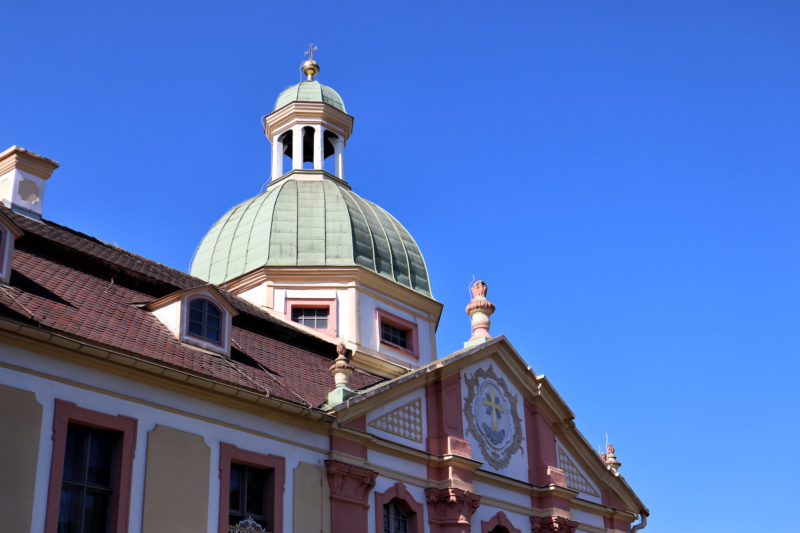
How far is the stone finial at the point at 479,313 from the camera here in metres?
26.2

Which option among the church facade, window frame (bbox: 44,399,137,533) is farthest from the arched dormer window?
window frame (bbox: 44,399,137,533)

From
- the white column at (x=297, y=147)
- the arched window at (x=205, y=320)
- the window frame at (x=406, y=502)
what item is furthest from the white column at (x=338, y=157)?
the window frame at (x=406, y=502)

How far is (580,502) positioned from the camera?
26.8 meters

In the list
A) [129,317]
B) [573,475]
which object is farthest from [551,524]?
[129,317]

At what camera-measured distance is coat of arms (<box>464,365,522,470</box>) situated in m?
24.4

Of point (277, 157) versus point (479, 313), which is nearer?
point (479, 313)

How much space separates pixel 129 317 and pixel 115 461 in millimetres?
3562

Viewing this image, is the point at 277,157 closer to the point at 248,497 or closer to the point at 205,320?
the point at 205,320

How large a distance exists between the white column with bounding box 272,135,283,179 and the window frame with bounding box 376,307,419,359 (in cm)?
751

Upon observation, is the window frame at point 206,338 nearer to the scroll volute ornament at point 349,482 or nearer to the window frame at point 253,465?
the window frame at point 253,465

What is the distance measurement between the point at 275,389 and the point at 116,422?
400 cm

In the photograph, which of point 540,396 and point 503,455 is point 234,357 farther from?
point 540,396

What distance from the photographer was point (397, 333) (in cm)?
3128

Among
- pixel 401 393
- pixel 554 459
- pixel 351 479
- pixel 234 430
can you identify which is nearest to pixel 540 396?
pixel 554 459
